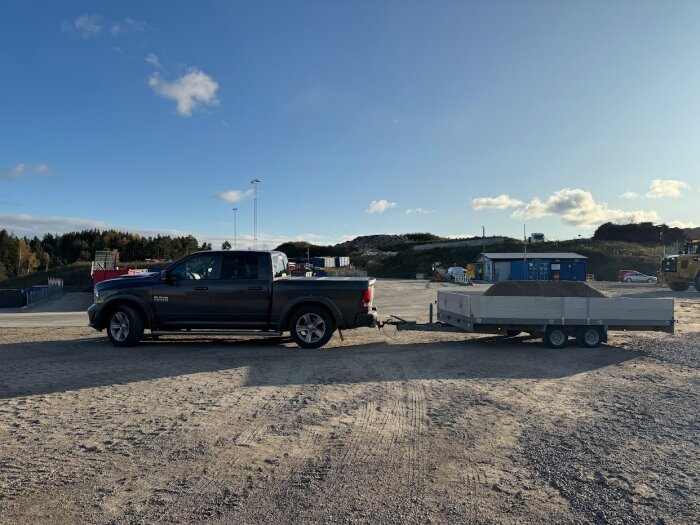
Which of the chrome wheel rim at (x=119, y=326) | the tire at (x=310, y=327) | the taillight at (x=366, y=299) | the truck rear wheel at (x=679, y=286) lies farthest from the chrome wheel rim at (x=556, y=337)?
the truck rear wheel at (x=679, y=286)

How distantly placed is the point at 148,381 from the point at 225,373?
1.14 m

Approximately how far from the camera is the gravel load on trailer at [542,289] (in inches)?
418

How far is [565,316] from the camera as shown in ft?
31.8

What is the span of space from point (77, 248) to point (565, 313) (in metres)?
125

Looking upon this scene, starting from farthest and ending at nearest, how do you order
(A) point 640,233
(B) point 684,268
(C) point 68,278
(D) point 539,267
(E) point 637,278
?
(A) point 640,233, (C) point 68,278, (D) point 539,267, (E) point 637,278, (B) point 684,268

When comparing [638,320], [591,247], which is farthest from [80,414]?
[591,247]

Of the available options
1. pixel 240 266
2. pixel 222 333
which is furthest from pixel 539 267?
pixel 222 333

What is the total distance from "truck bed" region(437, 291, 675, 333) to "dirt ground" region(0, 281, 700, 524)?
122cm

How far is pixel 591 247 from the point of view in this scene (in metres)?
77.5

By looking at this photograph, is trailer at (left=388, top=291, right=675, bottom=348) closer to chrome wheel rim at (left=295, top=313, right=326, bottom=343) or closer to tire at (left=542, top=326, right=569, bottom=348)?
tire at (left=542, top=326, right=569, bottom=348)

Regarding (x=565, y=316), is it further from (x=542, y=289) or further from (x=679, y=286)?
(x=679, y=286)

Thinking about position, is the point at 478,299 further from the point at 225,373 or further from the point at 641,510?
the point at 641,510

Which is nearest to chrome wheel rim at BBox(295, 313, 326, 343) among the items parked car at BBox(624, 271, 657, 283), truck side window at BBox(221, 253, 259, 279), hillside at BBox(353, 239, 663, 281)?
truck side window at BBox(221, 253, 259, 279)

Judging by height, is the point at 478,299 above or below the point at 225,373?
above
